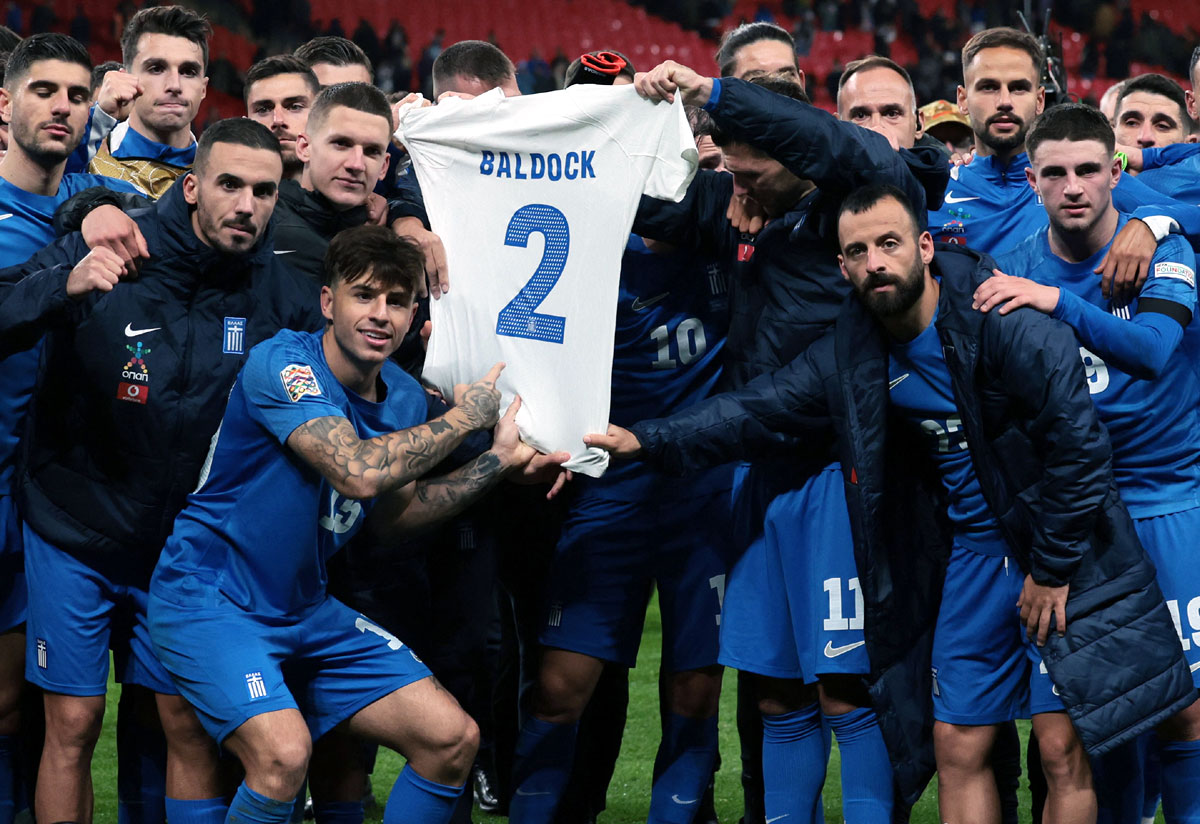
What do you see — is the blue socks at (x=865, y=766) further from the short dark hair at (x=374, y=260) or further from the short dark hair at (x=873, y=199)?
the short dark hair at (x=374, y=260)

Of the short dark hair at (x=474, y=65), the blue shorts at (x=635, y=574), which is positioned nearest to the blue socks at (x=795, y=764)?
the blue shorts at (x=635, y=574)

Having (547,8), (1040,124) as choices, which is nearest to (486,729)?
(1040,124)

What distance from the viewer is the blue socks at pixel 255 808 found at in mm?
3434

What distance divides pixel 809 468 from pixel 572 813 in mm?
1620

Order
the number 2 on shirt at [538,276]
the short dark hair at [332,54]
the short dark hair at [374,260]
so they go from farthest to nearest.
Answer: the short dark hair at [332,54] → the number 2 on shirt at [538,276] → the short dark hair at [374,260]

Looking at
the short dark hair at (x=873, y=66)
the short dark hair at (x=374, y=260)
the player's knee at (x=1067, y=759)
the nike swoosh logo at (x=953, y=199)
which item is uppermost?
the short dark hair at (x=873, y=66)

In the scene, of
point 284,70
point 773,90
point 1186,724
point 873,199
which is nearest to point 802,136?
point 873,199

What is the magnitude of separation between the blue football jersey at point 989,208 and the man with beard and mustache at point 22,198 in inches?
112

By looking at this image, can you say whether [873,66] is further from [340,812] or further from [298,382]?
[340,812]

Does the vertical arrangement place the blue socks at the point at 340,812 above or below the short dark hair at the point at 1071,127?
below

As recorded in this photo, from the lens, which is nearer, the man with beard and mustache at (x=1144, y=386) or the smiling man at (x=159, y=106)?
the man with beard and mustache at (x=1144, y=386)

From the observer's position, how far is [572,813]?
193 inches

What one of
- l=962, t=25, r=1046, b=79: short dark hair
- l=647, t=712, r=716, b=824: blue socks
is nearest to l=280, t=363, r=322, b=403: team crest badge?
l=647, t=712, r=716, b=824: blue socks

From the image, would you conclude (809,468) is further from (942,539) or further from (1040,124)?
(1040,124)
